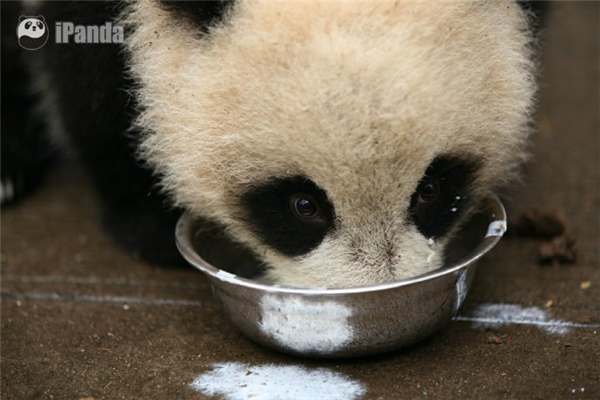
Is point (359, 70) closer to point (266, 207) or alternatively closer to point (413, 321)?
point (266, 207)

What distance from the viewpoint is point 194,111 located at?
6.85 ft

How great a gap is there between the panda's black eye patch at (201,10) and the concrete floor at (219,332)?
97 centimetres

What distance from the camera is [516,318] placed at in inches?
93.0

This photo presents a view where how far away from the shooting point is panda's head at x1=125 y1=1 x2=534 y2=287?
1.84m

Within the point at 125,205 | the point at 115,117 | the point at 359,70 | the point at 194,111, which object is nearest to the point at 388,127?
the point at 359,70

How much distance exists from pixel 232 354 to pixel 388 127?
2.84 ft

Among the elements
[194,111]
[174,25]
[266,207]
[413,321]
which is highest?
[174,25]

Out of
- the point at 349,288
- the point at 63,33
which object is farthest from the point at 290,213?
the point at 63,33

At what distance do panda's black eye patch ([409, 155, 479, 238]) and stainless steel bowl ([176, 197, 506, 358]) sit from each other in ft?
0.41

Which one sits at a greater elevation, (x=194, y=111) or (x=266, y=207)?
(x=194, y=111)

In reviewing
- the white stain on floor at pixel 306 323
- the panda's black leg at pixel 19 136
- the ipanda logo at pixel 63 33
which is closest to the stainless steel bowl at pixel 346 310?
the white stain on floor at pixel 306 323

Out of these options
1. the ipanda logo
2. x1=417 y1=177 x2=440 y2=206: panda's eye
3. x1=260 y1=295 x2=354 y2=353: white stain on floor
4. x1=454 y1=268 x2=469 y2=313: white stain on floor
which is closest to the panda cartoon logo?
the ipanda logo

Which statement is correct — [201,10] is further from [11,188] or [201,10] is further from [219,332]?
[11,188]

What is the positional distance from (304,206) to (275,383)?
1.63ft
